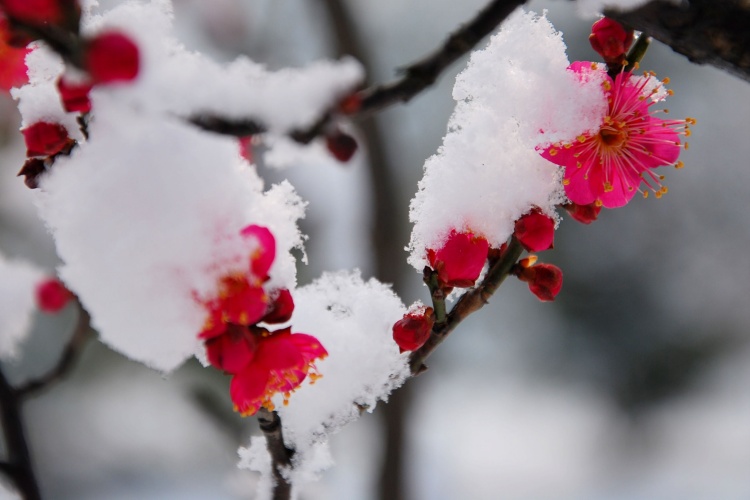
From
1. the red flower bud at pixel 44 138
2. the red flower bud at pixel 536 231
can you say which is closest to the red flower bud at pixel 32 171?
the red flower bud at pixel 44 138

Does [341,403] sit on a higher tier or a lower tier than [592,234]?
higher

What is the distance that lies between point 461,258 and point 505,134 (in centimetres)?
14

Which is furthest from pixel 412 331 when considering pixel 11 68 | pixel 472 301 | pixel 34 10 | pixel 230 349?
pixel 11 68

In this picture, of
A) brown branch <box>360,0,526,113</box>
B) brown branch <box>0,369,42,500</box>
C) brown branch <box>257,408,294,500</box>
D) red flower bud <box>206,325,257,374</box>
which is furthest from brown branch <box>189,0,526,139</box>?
brown branch <box>0,369,42,500</box>

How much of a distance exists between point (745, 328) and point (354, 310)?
4275mm

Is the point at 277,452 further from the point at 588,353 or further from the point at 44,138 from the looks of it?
the point at 588,353

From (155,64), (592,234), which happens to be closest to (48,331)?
(592,234)

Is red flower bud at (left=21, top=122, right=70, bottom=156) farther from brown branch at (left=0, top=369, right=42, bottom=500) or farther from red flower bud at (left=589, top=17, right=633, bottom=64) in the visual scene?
red flower bud at (left=589, top=17, right=633, bottom=64)

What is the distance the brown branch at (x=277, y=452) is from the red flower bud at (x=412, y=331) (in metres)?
0.13

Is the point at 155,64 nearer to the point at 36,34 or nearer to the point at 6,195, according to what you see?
the point at 36,34

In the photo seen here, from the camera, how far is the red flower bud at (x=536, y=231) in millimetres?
594

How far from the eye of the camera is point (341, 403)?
0.65 meters

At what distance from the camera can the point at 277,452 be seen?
611 millimetres

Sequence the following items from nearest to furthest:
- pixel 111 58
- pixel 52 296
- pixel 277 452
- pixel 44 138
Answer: pixel 111 58, pixel 44 138, pixel 277 452, pixel 52 296
